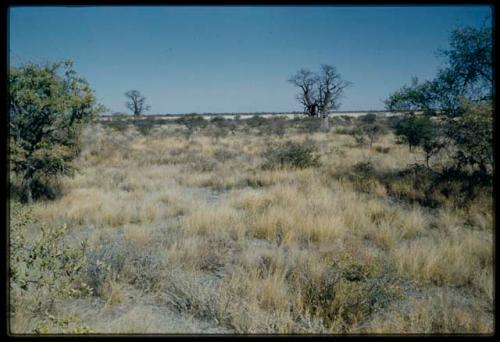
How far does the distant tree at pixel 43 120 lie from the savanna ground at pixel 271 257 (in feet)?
2.98

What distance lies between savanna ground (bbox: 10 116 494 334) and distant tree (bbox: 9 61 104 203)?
91 cm

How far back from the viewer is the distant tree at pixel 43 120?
8367 mm

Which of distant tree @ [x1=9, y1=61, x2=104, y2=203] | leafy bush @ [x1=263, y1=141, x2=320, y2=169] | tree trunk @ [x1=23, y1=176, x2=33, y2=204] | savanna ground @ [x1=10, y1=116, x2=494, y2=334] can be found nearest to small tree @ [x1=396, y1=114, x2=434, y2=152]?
savanna ground @ [x1=10, y1=116, x2=494, y2=334]

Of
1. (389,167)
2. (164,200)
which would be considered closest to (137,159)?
(164,200)

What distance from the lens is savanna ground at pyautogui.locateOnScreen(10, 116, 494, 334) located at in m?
3.79

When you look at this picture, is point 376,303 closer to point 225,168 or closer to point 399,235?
point 399,235

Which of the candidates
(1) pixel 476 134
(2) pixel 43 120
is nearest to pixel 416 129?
(1) pixel 476 134

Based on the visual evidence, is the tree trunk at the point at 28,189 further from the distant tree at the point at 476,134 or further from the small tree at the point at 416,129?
the small tree at the point at 416,129

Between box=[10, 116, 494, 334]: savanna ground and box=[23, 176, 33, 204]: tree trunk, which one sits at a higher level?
box=[23, 176, 33, 204]: tree trunk

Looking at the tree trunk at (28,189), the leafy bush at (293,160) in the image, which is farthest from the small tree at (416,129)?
the tree trunk at (28,189)

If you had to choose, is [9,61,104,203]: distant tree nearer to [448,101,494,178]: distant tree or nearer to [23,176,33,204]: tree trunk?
[23,176,33,204]: tree trunk

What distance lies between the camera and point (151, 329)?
3629 millimetres

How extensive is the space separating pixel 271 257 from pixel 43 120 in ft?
22.9

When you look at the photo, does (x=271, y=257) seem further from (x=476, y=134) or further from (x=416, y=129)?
(x=416, y=129)
